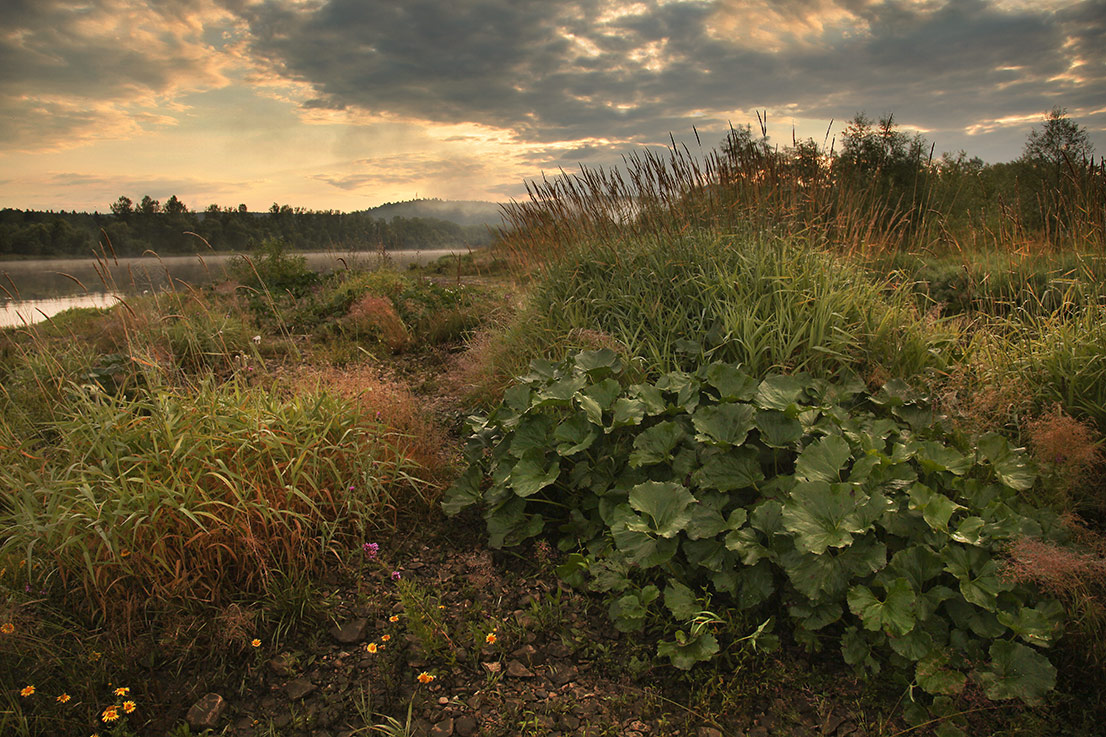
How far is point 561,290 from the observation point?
4.46 metres

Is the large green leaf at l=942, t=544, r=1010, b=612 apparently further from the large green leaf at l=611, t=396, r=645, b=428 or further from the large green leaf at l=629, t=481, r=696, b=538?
the large green leaf at l=611, t=396, r=645, b=428

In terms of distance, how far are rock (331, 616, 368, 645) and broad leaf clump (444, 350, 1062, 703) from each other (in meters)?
0.58

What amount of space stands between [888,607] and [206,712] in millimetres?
2073

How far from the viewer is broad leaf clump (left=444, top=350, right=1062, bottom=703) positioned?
1757mm

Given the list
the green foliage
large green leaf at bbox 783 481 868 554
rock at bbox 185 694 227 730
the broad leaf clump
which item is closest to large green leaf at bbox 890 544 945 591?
the broad leaf clump

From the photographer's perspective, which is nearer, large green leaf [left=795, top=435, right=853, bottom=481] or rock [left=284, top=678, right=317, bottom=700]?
rock [left=284, top=678, right=317, bottom=700]

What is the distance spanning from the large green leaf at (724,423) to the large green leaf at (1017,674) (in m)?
0.97

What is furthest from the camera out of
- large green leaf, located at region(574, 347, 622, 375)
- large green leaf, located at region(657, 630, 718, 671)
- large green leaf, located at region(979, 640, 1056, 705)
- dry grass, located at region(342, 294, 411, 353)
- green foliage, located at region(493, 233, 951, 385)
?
dry grass, located at region(342, 294, 411, 353)

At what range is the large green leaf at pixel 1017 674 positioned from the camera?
5.22 feet

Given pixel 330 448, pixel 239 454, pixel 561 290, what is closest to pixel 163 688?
pixel 239 454

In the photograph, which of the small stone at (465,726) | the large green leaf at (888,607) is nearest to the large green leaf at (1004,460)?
the large green leaf at (888,607)

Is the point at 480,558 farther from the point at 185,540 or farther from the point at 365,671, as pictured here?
the point at 185,540

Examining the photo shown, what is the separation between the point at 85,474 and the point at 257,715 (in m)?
1.42

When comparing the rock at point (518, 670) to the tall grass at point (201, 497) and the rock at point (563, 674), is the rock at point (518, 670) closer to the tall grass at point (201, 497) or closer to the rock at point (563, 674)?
the rock at point (563, 674)
